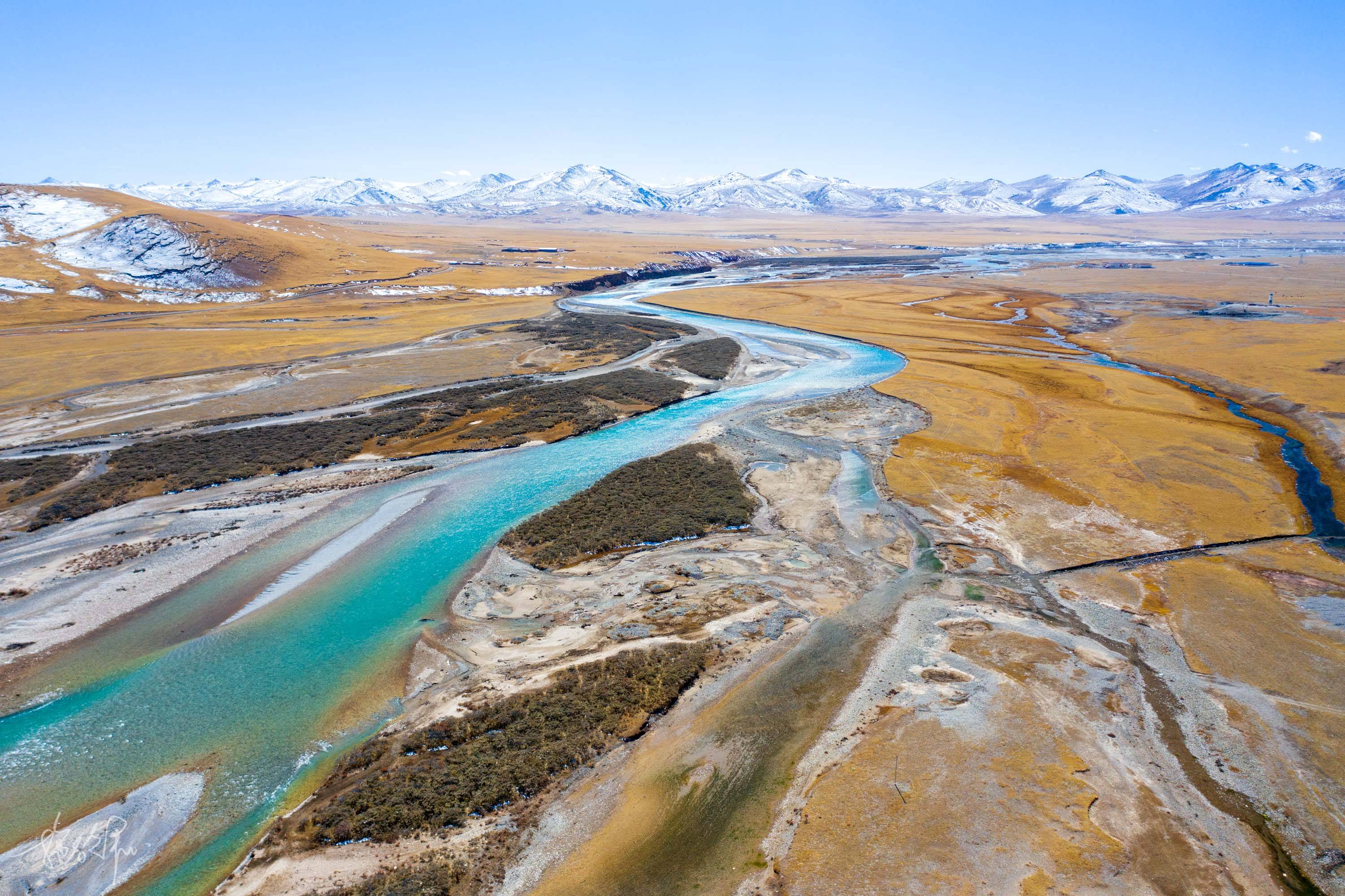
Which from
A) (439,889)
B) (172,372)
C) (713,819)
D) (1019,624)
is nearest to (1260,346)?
(1019,624)

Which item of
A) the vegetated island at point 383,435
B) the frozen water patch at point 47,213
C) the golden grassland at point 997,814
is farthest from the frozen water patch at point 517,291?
the golden grassland at point 997,814

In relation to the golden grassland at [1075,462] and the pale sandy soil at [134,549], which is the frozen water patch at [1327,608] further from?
the pale sandy soil at [134,549]

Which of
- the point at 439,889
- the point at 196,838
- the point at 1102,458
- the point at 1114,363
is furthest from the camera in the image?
the point at 1114,363

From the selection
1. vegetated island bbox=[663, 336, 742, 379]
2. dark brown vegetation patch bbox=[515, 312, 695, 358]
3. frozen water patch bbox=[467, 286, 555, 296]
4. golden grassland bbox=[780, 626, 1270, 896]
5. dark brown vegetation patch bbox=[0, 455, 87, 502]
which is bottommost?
golden grassland bbox=[780, 626, 1270, 896]

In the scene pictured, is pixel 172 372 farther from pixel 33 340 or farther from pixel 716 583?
pixel 716 583

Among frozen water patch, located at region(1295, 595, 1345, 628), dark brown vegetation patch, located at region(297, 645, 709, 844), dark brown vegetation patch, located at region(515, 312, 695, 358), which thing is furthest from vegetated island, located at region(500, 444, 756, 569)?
dark brown vegetation patch, located at region(515, 312, 695, 358)

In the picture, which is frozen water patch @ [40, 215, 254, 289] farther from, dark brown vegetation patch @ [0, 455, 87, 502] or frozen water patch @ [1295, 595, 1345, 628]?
frozen water patch @ [1295, 595, 1345, 628]
